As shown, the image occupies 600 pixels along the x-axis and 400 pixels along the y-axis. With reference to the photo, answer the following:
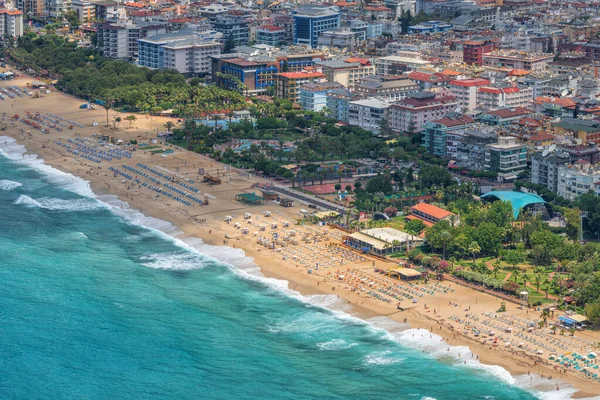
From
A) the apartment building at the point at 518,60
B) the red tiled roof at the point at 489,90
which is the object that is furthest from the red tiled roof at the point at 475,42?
the red tiled roof at the point at 489,90

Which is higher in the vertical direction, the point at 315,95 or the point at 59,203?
the point at 315,95

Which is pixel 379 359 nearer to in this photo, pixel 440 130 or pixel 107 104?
pixel 440 130

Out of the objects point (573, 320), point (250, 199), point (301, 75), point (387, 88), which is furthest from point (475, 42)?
point (573, 320)

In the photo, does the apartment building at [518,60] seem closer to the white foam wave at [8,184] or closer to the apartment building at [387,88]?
the apartment building at [387,88]

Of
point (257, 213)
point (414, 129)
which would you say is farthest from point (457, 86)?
point (257, 213)

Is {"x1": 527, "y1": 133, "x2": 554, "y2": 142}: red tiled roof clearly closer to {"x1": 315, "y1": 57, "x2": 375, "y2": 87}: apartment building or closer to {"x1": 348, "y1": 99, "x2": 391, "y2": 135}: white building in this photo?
{"x1": 348, "y1": 99, "x2": 391, "y2": 135}: white building

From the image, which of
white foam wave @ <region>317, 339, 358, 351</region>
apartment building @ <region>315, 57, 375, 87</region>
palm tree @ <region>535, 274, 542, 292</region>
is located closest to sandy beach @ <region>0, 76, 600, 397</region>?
palm tree @ <region>535, 274, 542, 292</region>

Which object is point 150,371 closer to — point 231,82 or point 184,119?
point 184,119
